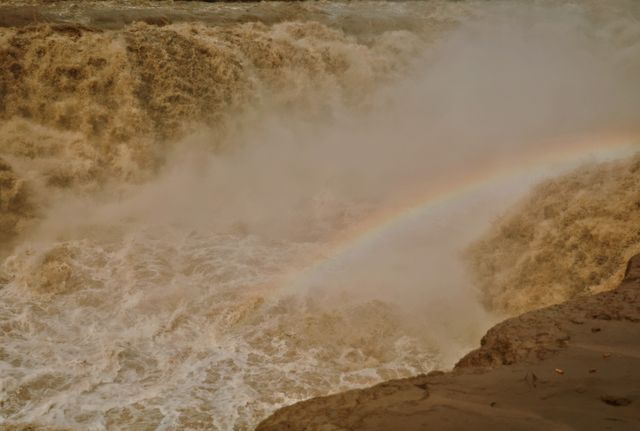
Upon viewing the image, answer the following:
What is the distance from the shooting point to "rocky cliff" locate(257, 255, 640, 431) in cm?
255

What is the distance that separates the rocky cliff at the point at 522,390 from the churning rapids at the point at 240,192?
1719 millimetres

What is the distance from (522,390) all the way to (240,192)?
6.28 meters

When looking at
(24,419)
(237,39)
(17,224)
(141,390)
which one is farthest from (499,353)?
(237,39)

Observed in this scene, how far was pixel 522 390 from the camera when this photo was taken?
2.83 meters

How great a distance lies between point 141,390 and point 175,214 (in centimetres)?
355

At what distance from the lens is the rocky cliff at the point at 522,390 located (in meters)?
2.55

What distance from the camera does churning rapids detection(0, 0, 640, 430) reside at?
5.02 m

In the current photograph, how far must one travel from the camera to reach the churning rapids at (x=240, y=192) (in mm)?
5016

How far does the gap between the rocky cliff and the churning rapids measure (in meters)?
1.72

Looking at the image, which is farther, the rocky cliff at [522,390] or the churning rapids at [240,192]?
the churning rapids at [240,192]

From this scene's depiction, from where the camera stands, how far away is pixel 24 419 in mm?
4230

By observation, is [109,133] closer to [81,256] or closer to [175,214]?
[175,214]

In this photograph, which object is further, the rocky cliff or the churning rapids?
the churning rapids

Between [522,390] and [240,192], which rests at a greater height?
[522,390]
